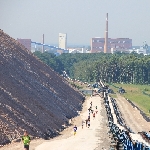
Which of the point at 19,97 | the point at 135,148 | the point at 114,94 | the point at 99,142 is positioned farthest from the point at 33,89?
the point at 114,94

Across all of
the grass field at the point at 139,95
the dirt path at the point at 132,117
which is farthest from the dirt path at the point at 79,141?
the grass field at the point at 139,95

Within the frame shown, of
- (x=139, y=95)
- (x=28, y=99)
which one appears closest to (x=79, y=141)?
(x=28, y=99)

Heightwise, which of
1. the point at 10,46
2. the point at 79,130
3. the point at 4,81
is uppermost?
the point at 10,46

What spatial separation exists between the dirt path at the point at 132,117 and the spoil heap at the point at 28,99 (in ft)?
30.1

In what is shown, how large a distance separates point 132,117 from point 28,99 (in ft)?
95.6

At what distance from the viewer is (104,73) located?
557 ft

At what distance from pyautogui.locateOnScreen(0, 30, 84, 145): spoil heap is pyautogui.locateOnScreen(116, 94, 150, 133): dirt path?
9176 millimetres

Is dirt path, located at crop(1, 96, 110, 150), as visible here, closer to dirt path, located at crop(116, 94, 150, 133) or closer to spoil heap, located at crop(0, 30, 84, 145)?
spoil heap, located at crop(0, 30, 84, 145)

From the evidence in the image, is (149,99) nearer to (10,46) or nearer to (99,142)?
(10,46)

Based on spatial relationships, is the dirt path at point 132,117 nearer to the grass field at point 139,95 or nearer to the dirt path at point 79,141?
the grass field at point 139,95

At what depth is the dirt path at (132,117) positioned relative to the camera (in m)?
75.6

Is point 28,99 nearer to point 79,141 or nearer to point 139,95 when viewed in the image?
point 79,141

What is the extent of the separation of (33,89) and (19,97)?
12.2 meters

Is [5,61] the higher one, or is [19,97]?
[5,61]
